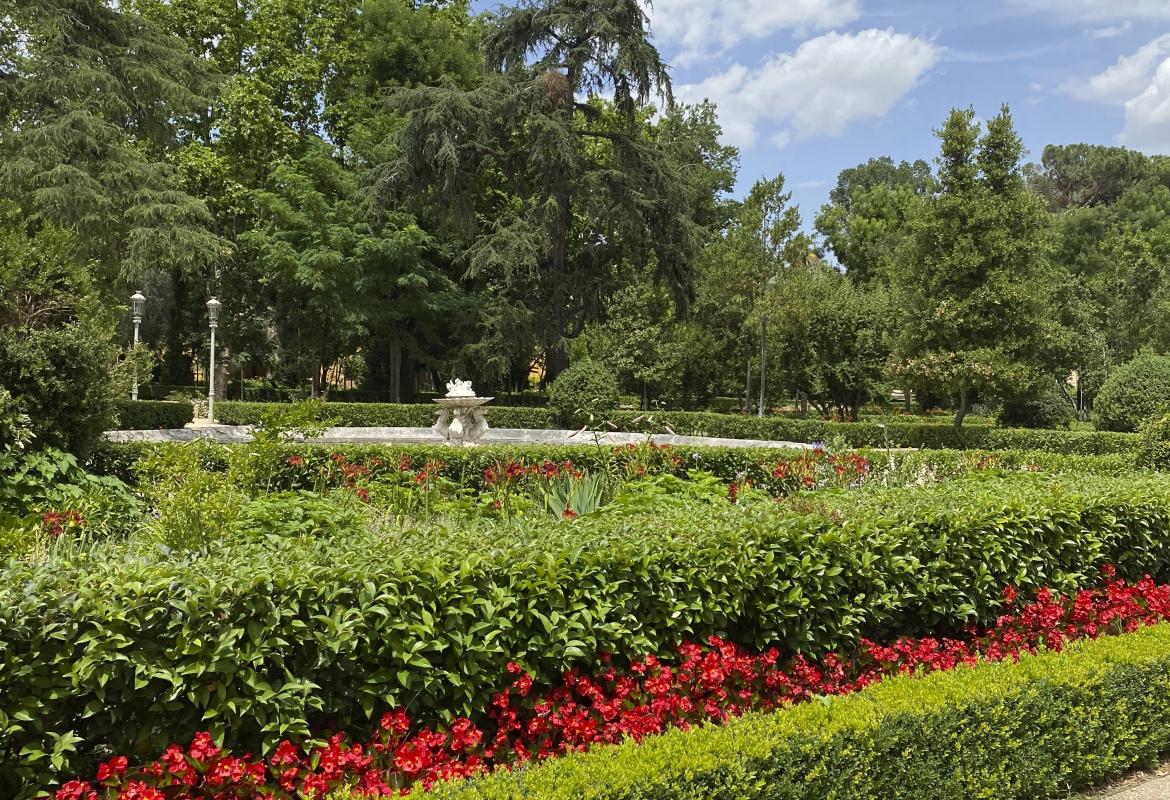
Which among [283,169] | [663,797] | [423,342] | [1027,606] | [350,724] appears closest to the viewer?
[663,797]

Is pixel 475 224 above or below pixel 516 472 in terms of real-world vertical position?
above

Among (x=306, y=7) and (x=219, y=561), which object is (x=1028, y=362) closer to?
(x=219, y=561)

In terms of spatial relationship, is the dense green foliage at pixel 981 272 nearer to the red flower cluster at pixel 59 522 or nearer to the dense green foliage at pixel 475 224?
the dense green foliage at pixel 475 224

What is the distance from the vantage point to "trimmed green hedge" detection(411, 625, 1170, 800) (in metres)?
2.64

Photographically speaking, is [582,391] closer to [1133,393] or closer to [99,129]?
[1133,393]

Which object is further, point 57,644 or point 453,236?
point 453,236

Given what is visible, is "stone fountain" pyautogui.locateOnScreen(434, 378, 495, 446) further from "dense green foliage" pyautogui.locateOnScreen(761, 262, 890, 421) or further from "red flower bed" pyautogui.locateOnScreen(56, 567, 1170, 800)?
"red flower bed" pyautogui.locateOnScreen(56, 567, 1170, 800)

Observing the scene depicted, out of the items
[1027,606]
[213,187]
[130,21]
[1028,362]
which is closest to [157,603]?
[1027,606]

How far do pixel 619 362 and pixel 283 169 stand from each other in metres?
12.6

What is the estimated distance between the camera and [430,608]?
10.5 ft

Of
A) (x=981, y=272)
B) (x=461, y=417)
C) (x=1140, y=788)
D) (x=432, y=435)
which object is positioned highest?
(x=981, y=272)

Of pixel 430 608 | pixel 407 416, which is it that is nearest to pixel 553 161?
pixel 407 416

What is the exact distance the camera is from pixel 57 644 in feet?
8.75

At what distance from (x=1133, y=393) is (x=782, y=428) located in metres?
7.91
